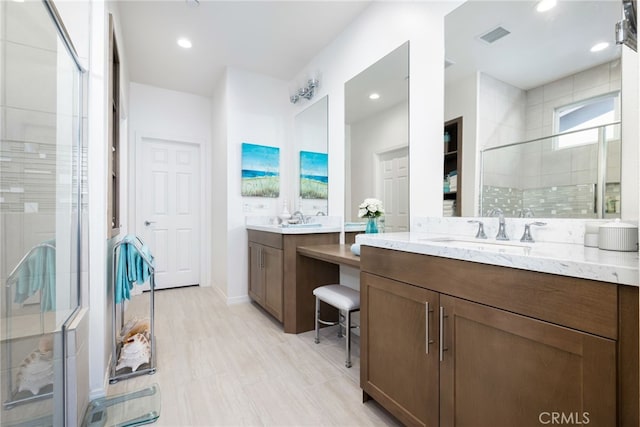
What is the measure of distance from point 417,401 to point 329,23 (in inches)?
114

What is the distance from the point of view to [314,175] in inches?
126

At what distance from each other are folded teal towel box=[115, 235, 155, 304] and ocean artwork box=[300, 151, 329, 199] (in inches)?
66.8

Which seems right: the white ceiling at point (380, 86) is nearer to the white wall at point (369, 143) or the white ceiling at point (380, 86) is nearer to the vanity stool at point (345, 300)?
the white wall at point (369, 143)

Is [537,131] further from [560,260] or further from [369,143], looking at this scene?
[369,143]

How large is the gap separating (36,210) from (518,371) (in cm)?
187

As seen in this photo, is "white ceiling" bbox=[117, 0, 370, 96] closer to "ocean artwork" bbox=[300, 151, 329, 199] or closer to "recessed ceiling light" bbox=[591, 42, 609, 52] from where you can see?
"ocean artwork" bbox=[300, 151, 329, 199]

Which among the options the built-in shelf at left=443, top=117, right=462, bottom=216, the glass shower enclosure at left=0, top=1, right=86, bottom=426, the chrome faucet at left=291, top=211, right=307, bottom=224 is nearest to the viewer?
the glass shower enclosure at left=0, top=1, right=86, bottom=426

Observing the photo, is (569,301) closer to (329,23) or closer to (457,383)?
(457,383)

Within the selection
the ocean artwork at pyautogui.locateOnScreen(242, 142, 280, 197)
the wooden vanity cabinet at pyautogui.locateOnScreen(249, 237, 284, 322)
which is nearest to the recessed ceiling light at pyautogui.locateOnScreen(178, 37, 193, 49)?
the ocean artwork at pyautogui.locateOnScreen(242, 142, 280, 197)

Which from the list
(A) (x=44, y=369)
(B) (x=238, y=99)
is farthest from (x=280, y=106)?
(A) (x=44, y=369)

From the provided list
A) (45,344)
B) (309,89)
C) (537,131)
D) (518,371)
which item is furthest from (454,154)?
(45,344)

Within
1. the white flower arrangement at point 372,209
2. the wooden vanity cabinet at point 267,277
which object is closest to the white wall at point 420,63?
the white flower arrangement at point 372,209

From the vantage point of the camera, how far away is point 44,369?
1.16m

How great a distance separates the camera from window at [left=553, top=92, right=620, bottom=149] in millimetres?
1196
